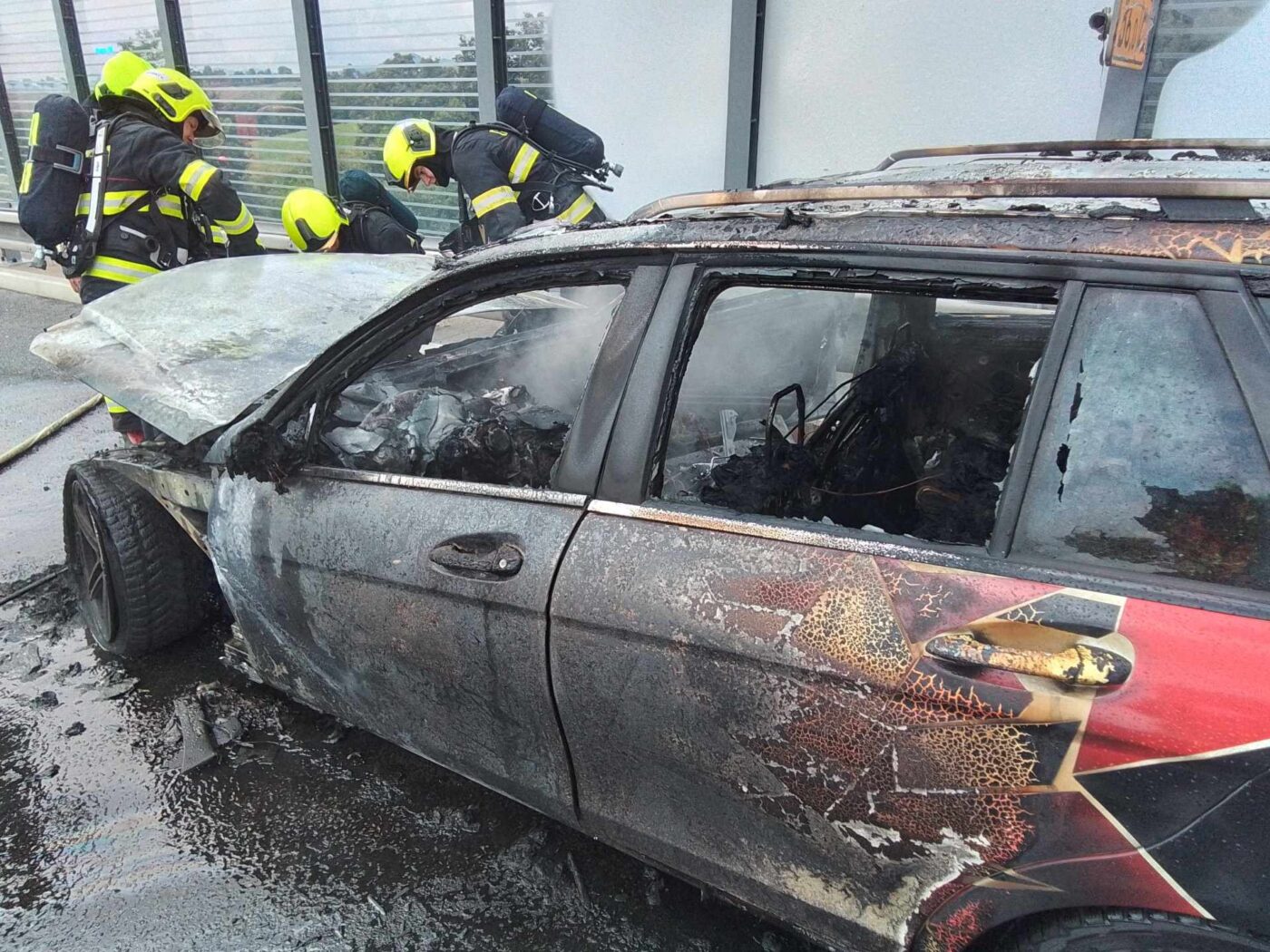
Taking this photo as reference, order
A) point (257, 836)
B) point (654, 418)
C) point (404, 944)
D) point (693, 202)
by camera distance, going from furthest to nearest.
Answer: point (257, 836) → point (404, 944) → point (693, 202) → point (654, 418)

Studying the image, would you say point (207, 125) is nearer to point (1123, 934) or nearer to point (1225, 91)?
point (1123, 934)

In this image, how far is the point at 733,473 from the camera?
77.4 inches

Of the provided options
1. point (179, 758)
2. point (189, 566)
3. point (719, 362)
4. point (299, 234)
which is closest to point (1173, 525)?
point (719, 362)

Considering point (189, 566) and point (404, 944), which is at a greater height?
point (189, 566)

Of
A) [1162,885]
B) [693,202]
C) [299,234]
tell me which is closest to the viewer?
[1162,885]

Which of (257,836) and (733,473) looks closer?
(733,473)

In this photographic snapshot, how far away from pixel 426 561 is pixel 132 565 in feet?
5.50

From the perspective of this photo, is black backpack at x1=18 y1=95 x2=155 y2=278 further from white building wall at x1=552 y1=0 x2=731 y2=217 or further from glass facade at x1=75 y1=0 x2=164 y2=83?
glass facade at x1=75 y1=0 x2=164 y2=83

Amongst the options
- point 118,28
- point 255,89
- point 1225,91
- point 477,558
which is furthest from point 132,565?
point 118,28


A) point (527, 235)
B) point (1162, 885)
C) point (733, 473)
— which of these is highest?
point (527, 235)

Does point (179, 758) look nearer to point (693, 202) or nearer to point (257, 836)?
point (257, 836)

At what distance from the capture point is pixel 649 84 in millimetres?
6438

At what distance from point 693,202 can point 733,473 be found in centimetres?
63

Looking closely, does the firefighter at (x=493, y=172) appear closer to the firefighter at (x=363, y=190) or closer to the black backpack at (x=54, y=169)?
the firefighter at (x=363, y=190)
